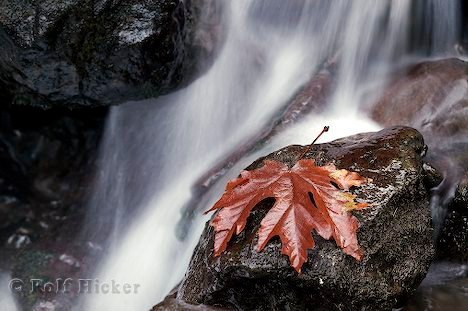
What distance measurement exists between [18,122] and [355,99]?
2941 millimetres

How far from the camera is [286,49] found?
14.5 feet

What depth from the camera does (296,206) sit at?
2.18 m

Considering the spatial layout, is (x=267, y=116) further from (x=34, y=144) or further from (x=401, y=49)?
(x=34, y=144)

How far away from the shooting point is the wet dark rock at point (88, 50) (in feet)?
10.8

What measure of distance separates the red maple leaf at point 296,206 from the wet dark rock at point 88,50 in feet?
5.01

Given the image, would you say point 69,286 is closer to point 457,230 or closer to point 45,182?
point 45,182

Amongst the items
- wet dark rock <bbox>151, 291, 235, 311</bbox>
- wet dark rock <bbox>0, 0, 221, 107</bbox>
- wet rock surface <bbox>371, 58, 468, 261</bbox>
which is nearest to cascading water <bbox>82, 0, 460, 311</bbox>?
wet rock surface <bbox>371, 58, 468, 261</bbox>

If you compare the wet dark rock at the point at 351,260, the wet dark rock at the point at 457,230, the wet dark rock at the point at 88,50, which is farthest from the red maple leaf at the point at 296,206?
the wet dark rock at the point at 88,50

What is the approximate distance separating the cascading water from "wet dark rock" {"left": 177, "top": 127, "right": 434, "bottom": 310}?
1262 millimetres

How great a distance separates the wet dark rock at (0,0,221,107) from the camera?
3287mm

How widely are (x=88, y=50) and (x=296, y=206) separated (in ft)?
6.62

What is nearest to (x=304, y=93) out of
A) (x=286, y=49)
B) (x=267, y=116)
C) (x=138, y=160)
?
(x=267, y=116)

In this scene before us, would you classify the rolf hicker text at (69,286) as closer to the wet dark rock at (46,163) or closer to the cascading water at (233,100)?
the cascading water at (233,100)

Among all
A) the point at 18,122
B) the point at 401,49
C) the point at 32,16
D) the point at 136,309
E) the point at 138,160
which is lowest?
the point at 136,309
